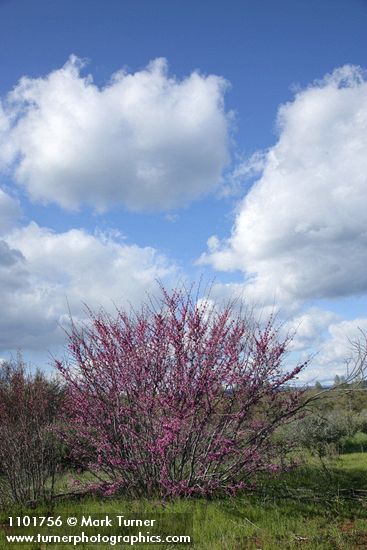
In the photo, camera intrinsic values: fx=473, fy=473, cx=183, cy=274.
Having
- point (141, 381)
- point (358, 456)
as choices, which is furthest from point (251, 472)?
point (358, 456)

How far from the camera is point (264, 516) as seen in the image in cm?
609

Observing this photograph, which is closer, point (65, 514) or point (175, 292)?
point (65, 514)

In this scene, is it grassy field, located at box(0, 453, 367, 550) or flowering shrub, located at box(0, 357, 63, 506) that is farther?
flowering shrub, located at box(0, 357, 63, 506)

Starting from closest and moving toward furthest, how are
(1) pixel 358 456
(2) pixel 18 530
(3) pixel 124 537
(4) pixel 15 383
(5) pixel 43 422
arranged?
(3) pixel 124 537
(2) pixel 18 530
(5) pixel 43 422
(4) pixel 15 383
(1) pixel 358 456

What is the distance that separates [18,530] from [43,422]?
281cm

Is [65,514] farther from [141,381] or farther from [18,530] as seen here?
Result: [141,381]

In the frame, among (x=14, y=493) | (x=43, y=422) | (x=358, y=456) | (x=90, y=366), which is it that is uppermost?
(x=90, y=366)

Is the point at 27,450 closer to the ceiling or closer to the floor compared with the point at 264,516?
closer to the ceiling

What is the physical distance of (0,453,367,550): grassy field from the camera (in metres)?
5.27

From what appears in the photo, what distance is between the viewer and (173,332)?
7.63 m

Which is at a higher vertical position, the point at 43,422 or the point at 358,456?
the point at 43,422

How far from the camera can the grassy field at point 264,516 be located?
17.3 ft

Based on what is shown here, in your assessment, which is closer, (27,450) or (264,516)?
(264,516)

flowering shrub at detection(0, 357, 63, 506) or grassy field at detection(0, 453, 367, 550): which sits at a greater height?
flowering shrub at detection(0, 357, 63, 506)
